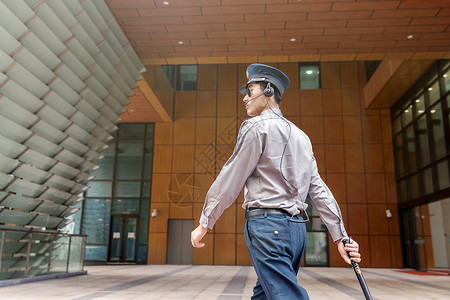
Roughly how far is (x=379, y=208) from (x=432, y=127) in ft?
12.5

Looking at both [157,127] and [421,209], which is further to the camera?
[157,127]

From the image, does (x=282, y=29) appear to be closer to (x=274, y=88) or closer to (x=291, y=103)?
(x=274, y=88)

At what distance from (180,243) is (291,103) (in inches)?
267

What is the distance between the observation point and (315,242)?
14000 mm

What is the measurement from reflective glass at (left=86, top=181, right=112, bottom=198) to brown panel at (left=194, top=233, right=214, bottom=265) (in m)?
4.11

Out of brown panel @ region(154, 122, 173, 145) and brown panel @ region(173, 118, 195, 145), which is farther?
brown panel @ region(154, 122, 173, 145)

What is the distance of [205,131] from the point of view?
15.1 meters

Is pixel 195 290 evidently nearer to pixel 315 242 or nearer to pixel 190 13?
pixel 190 13

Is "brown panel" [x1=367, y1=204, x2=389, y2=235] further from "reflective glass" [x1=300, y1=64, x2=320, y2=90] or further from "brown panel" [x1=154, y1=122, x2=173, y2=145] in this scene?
"brown panel" [x1=154, y1=122, x2=173, y2=145]

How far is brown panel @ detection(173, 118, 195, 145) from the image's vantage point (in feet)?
49.5

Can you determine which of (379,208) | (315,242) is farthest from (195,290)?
(379,208)

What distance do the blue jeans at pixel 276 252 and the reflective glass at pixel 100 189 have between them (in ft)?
46.6

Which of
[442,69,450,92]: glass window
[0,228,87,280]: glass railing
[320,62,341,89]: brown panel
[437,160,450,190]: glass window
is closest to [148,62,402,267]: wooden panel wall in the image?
[320,62,341,89]: brown panel

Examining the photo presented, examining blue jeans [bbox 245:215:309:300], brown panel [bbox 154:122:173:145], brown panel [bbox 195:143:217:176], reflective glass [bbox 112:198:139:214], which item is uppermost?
brown panel [bbox 154:122:173:145]
